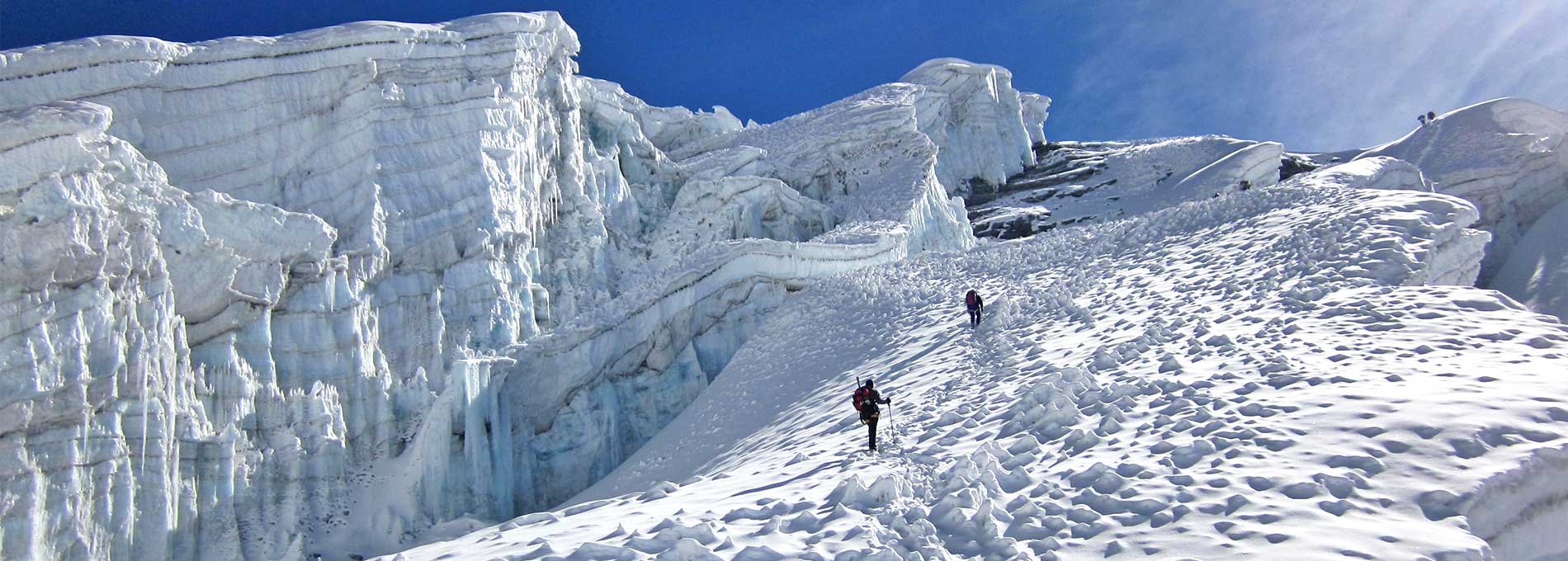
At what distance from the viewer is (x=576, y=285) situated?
29.2 m

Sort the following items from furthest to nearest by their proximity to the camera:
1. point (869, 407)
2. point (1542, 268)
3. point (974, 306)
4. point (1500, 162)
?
1. point (1500, 162)
2. point (1542, 268)
3. point (974, 306)
4. point (869, 407)

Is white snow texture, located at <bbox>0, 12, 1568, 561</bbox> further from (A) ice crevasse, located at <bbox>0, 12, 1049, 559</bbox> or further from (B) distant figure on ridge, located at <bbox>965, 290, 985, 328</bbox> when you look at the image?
(B) distant figure on ridge, located at <bbox>965, 290, 985, 328</bbox>

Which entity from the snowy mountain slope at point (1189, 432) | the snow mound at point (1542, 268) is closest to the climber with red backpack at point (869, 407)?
the snowy mountain slope at point (1189, 432)

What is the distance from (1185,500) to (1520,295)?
2158cm

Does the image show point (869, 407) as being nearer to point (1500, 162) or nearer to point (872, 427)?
point (872, 427)

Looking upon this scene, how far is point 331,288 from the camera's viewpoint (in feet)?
70.4

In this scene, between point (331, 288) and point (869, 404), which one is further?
point (331, 288)

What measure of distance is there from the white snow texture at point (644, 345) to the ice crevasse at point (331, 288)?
8 cm

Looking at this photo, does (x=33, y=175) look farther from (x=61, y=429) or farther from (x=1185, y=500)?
(x=1185, y=500)

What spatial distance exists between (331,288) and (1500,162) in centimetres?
3480

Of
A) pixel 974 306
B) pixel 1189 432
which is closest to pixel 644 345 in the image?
pixel 974 306

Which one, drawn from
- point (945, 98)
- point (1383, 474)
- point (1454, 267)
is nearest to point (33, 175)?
point (1383, 474)

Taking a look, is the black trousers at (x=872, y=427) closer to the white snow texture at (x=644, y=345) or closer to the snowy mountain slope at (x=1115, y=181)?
the white snow texture at (x=644, y=345)

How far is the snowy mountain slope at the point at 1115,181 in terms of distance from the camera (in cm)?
4650
